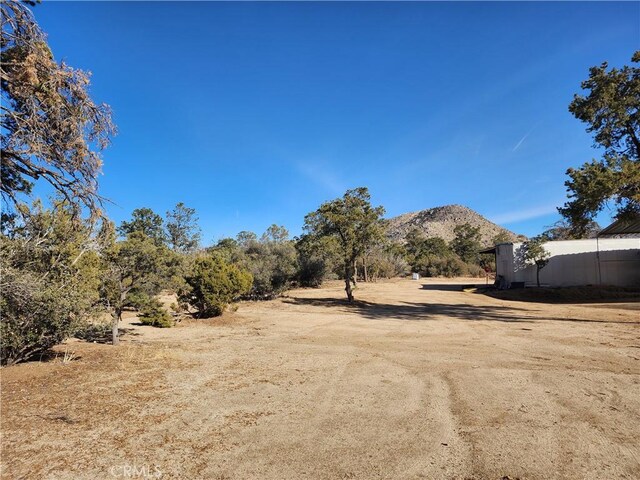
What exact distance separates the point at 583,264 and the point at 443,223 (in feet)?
247

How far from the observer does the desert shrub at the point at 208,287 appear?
15047 millimetres

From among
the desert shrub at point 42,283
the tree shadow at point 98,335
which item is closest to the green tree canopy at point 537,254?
the tree shadow at point 98,335

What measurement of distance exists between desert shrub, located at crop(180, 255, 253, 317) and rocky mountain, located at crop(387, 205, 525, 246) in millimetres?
73211

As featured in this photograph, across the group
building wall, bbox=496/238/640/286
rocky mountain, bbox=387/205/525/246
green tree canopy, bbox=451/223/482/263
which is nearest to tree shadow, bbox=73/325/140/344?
building wall, bbox=496/238/640/286

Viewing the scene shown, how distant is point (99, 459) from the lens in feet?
10.9

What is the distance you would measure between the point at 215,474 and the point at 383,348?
5.83 m

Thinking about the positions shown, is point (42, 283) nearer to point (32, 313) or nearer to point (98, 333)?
point (32, 313)

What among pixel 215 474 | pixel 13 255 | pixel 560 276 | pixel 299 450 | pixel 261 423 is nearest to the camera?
pixel 215 474

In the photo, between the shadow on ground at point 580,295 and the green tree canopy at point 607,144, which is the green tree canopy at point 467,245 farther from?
the green tree canopy at point 607,144

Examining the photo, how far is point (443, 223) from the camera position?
3964 inches

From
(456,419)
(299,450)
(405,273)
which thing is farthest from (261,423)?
(405,273)

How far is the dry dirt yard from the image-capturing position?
10.7 ft

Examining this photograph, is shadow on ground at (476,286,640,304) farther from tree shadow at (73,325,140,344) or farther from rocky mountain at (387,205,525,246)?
rocky mountain at (387,205,525,246)

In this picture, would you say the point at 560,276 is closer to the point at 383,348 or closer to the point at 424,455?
the point at 383,348
